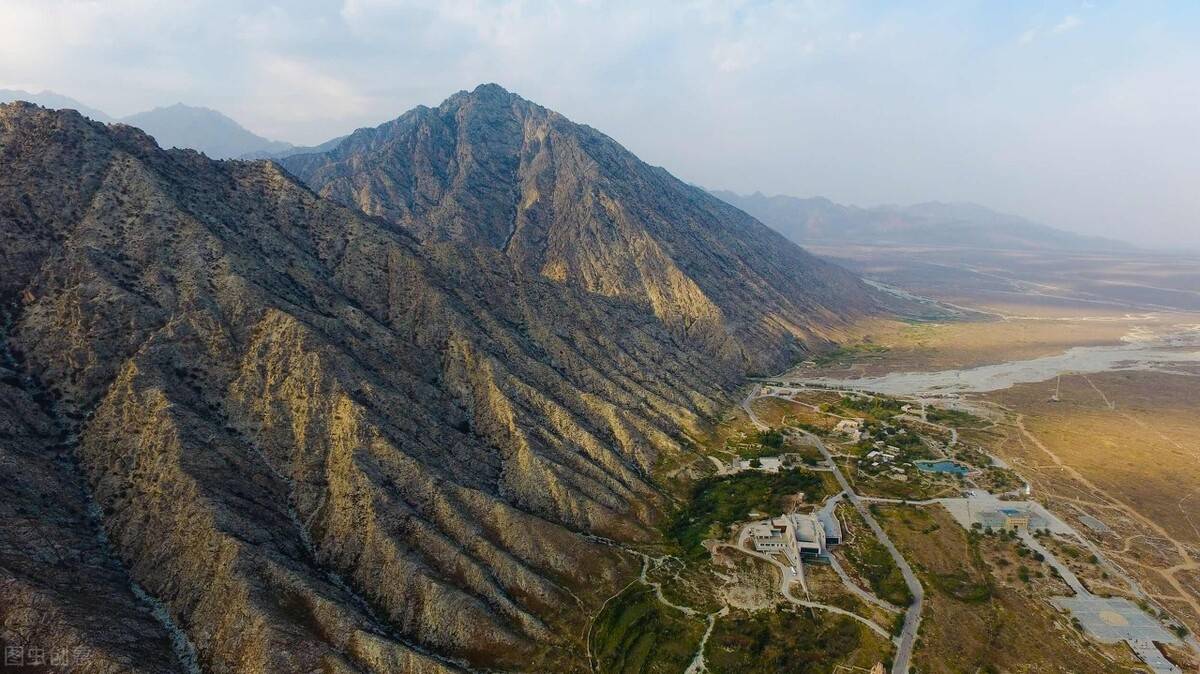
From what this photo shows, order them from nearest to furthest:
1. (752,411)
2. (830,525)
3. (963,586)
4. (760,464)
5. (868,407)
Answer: (963,586) → (830,525) → (760,464) → (752,411) → (868,407)

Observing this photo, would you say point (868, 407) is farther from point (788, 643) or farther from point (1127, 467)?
point (788, 643)

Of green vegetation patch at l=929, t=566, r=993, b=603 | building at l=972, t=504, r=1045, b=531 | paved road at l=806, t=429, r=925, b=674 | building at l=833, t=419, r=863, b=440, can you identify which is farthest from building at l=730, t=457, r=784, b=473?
green vegetation patch at l=929, t=566, r=993, b=603

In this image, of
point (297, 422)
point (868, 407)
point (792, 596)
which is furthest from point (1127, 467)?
point (297, 422)

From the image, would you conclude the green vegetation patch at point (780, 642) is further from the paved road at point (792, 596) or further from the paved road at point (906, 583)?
the paved road at point (906, 583)

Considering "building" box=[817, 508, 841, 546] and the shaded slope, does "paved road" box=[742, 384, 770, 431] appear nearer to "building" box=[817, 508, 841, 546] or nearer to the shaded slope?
the shaded slope

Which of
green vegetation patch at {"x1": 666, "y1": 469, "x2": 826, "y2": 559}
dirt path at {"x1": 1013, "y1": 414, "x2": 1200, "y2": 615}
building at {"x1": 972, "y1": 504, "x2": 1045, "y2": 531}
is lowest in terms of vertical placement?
dirt path at {"x1": 1013, "y1": 414, "x2": 1200, "y2": 615}

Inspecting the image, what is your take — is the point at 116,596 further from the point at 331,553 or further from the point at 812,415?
the point at 812,415
